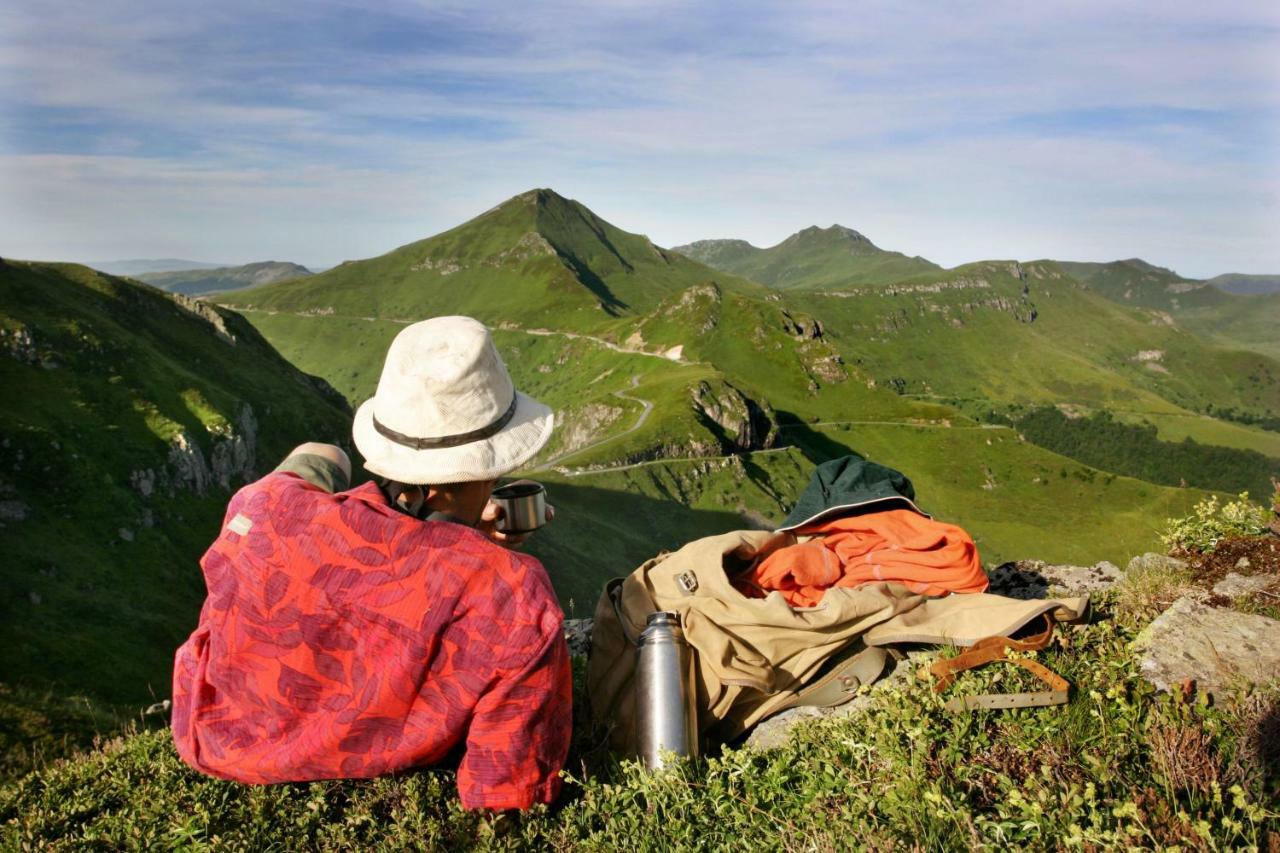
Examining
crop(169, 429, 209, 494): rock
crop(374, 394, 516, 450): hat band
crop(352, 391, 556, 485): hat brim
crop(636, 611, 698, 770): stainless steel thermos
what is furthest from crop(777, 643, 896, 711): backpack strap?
crop(169, 429, 209, 494): rock

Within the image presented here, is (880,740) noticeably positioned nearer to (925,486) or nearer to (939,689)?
(939,689)

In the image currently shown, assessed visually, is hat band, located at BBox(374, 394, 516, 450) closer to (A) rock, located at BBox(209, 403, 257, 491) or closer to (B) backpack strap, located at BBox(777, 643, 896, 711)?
(B) backpack strap, located at BBox(777, 643, 896, 711)

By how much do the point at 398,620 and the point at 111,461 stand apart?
227 ft

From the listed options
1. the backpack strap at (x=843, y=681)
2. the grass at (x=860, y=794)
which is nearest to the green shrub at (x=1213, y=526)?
the grass at (x=860, y=794)

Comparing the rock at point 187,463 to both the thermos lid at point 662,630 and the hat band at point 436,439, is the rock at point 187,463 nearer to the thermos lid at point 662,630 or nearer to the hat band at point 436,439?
the hat band at point 436,439

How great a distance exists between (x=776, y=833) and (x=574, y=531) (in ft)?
273

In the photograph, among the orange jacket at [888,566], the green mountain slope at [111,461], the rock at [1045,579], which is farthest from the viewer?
the green mountain slope at [111,461]

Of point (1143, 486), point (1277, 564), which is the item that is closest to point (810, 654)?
point (1277, 564)

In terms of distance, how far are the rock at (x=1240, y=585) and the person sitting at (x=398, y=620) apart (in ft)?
18.7

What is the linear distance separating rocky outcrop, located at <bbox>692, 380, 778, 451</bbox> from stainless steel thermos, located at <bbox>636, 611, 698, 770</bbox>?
128408 millimetres

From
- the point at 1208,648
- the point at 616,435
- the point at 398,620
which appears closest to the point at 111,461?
the point at 398,620

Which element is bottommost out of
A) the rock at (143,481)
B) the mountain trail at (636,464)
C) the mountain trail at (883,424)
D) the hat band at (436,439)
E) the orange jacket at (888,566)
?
the mountain trail at (636,464)

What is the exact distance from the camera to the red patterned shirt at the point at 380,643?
4.01 m

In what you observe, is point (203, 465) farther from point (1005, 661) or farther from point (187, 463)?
point (1005, 661)
